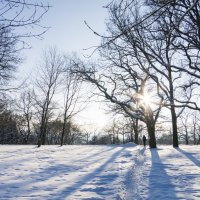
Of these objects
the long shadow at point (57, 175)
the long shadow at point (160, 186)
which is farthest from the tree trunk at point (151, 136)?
the long shadow at point (160, 186)

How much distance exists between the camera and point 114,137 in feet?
225

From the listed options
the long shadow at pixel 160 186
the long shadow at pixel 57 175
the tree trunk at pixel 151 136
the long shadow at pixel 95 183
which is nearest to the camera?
the long shadow at pixel 160 186

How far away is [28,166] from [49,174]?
7.12 ft

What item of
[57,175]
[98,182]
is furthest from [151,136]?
[98,182]

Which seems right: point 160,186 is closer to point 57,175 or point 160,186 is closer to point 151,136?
point 57,175

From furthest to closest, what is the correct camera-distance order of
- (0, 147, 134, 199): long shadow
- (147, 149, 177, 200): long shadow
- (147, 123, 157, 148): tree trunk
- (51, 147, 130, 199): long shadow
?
(147, 123, 157, 148): tree trunk < (0, 147, 134, 199): long shadow < (51, 147, 130, 199): long shadow < (147, 149, 177, 200): long shadow

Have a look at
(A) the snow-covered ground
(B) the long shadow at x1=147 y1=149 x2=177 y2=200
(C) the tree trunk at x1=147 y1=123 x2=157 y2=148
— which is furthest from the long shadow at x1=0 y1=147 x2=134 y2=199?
(C) the tree trunk at x1=147 y1=123 x2=157 y2=148

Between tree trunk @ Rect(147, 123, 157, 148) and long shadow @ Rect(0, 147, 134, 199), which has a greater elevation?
tree trunk @ Rect(147, 123, 157, 148)

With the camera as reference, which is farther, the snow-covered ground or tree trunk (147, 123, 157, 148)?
tree trunk (147, 123, 157, 148)

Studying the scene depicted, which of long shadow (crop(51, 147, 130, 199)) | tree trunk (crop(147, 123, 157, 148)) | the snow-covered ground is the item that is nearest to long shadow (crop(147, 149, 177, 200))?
the snow-covered ground

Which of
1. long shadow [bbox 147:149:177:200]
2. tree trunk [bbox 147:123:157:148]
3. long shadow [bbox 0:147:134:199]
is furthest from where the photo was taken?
tree trunk [bbox 147:123:157:148]

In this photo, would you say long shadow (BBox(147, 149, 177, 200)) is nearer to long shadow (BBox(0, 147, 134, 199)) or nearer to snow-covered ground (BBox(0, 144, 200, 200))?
snow-covered ground (BBox(0, 144, 200, 200))

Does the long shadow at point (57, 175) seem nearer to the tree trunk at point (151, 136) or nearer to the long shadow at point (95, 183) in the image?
the long shadow at point (95, 183)

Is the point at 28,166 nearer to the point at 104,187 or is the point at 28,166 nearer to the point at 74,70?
the point at 104,187
